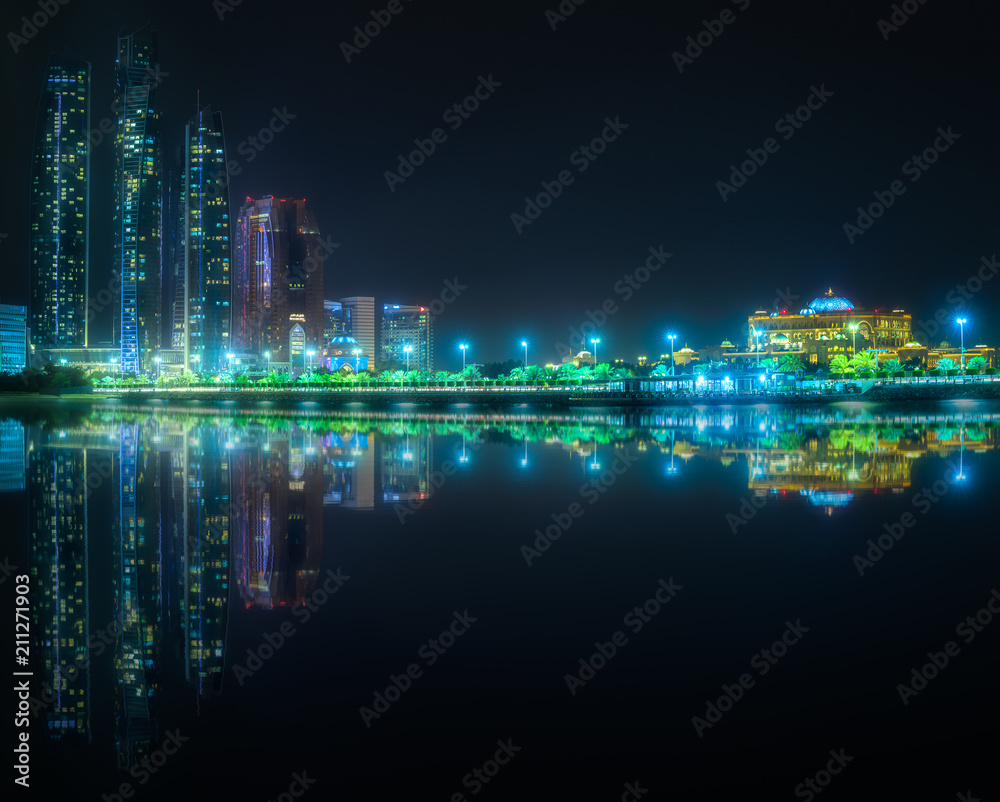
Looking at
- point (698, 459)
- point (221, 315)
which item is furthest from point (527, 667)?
point (221, 315)

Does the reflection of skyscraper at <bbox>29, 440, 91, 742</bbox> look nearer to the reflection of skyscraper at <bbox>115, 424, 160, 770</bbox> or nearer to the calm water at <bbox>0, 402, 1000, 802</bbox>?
the calm water at <bbox>0, 402, 1000, 802</bbox>

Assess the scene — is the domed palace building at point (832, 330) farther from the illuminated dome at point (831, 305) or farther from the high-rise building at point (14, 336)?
the high-rise building at point (14, 336)

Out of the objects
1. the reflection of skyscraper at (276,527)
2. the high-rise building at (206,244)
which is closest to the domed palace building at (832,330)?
the high-rise building at (206,244)

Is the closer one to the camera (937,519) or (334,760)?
(334,760)

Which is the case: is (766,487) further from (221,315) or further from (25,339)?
(25,339)

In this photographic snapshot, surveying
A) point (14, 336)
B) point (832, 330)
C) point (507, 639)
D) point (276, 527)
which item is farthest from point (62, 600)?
point (14, 336)

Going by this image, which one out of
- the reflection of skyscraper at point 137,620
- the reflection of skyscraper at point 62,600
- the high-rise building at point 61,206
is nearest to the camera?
the reflection of skyscraper at point 137,620

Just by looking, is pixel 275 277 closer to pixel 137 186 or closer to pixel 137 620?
pixel 137 186

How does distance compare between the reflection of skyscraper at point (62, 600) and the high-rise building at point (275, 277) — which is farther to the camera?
the high-rise building at point (275, 277)
